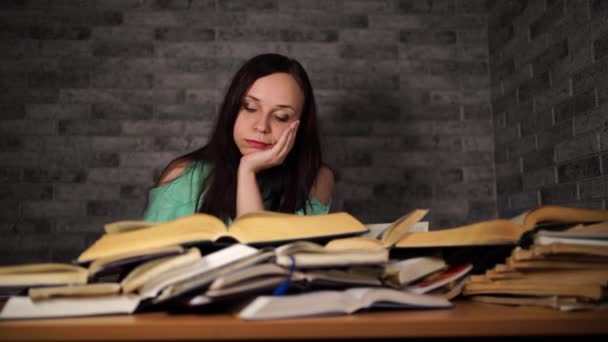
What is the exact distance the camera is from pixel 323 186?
2.11 m

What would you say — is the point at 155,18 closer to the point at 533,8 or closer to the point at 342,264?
the point at 533,8

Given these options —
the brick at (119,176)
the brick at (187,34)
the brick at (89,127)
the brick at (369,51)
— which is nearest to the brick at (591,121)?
the brick at (369,51)

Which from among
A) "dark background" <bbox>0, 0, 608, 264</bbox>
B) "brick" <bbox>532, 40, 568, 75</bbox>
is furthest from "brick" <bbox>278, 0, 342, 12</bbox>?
"brick" <bbox>532, 40, 568, 75</bbox>

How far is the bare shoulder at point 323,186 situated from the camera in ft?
6.80

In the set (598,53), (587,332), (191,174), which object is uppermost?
(598,53)

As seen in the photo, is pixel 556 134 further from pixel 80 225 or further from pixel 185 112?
Answer: pixel 80 225

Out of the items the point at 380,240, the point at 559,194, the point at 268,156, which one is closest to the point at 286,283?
the point at 380,240

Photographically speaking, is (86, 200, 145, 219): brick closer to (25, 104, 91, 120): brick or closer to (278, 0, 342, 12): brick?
(25, 104, 91, 120): brick

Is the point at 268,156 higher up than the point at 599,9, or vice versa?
the point at 599,9

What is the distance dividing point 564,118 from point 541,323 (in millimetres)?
1610

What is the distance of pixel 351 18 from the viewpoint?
2.63 meters

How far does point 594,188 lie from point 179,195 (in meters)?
1.44

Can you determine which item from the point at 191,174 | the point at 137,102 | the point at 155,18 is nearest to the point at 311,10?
the point at 155,18

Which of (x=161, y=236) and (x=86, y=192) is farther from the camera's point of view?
(x=86, y=192)
